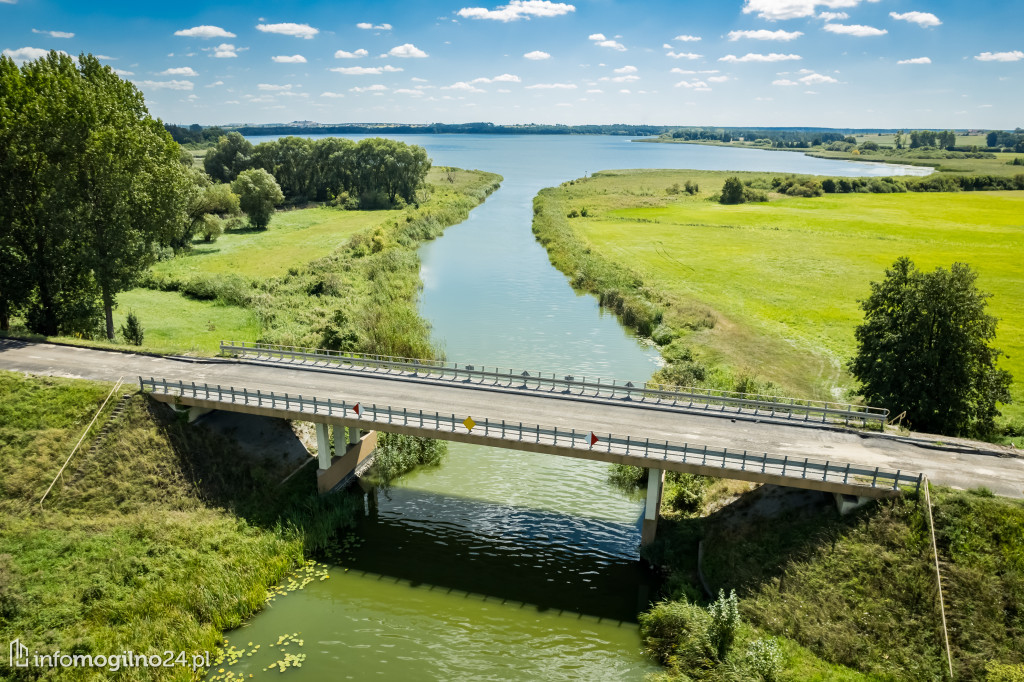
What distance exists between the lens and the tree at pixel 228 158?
134750 mm

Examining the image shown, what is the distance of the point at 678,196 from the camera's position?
15588 cm

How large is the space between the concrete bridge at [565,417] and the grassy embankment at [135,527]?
2417mm

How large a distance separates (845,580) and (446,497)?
63.0 ft

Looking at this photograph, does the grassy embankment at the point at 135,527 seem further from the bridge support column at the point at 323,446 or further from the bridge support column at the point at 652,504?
the bridge support column at the point at 652,504

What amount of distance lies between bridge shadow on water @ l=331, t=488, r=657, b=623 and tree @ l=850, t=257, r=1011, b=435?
1657 centimetres

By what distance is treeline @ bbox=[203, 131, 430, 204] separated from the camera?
131375mm

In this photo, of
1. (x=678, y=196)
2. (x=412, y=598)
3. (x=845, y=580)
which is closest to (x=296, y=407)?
(x=412, y=598)

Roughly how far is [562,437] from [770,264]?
214 feet

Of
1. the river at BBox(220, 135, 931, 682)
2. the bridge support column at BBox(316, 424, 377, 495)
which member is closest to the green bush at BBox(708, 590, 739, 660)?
the river at BBox(220, 135, 931, 682)

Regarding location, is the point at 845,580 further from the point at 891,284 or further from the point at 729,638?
the point at 891,284

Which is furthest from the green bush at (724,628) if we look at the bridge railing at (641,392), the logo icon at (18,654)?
the logo icon at (18,654)

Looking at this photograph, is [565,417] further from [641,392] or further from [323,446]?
[323,446]

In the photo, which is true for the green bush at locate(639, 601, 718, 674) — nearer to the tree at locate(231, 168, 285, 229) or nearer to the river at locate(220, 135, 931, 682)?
the river at locate(220, 135, 931, 682)

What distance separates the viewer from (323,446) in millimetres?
32312
